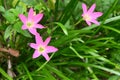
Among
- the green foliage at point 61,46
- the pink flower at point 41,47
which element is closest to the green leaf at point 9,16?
the green foliage at point 61,46

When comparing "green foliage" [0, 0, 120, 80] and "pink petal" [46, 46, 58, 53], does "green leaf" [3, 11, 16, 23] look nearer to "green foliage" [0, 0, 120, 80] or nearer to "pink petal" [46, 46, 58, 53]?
"green foliage" [0, 0, 120, 80]

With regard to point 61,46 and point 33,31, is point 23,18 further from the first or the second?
point 61,46

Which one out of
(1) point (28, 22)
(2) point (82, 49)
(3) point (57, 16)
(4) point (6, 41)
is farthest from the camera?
(3) point (57, 16)

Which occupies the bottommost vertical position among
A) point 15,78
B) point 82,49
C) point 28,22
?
point 15,78

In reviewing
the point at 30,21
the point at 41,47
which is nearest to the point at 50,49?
the point at 41,47

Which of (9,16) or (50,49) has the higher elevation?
(9,16)

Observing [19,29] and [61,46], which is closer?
[19,29]

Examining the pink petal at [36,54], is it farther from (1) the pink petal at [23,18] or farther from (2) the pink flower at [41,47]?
(1) the pink petal at [23,18]

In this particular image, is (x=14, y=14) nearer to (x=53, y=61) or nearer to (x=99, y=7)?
(x=53, y=61)

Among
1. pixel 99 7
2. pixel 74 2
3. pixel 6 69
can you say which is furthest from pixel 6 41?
pixel 99 7
